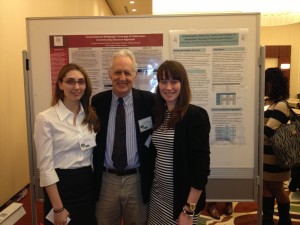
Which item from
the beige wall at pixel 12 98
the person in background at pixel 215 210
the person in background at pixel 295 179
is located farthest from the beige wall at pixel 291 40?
the beige wall at pixel 12 98

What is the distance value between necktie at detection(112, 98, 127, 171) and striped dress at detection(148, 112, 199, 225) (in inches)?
8.1

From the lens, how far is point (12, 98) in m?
3.50

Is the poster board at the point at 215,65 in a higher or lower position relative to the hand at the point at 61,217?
higher

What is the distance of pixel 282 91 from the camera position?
2.39 metres

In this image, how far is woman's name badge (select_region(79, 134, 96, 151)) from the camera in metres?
1.57

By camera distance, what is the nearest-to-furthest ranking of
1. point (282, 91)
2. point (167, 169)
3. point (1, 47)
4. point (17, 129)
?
point (167, 169)
point (282, 91)
point (1, 47)
point (17, 129)

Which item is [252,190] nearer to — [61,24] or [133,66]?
[133,66]

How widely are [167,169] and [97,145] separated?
455 mm

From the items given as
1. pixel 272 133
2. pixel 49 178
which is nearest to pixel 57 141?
pixel 49 178

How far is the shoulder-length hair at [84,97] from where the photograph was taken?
1.61 m

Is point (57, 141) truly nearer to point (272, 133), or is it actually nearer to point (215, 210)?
point (272, 133)

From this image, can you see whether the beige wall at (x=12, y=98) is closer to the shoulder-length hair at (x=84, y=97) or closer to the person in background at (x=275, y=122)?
the shoulder-length hair at (x=84, y=97)

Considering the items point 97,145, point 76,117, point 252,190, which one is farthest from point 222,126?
point 76,117

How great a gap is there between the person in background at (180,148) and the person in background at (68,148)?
0.40 metres
